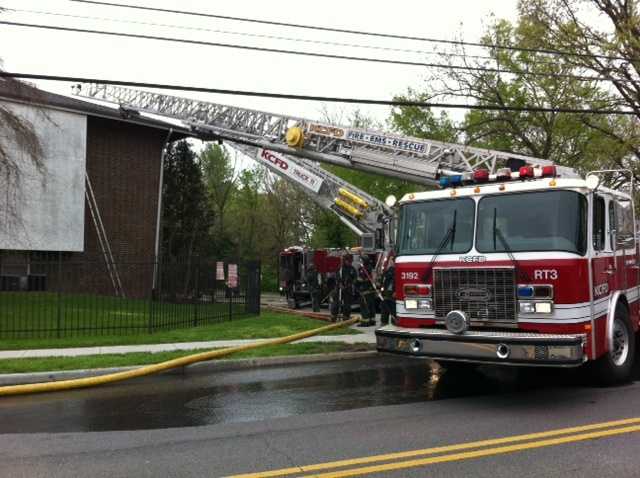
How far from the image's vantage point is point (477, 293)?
6930mm

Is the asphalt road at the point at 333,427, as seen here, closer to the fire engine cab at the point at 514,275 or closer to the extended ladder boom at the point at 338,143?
the fire engine cab at the point at 514,275

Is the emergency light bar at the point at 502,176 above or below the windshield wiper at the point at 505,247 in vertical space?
above

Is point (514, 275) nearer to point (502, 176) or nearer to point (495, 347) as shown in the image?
point (495, 347)

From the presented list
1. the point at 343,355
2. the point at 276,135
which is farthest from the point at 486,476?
the point at 276,135

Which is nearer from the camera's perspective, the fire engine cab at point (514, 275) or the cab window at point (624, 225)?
the fire engine cab at point (514, 275)

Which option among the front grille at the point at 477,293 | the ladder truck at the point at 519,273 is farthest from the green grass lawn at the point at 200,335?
the front grille at the point at 477,293

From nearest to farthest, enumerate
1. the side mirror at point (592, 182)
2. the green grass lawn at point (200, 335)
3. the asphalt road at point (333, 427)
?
the asphalt road at point (333, 427) < the side mirror at point (592, 182) < the green grass lawn at point (200, 335)

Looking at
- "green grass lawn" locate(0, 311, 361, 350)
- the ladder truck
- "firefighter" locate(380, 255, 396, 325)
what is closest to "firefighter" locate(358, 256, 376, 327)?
"firefighter" locate(380, 255, 396, 325)

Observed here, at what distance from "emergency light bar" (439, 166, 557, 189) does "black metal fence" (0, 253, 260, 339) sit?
7082 mm

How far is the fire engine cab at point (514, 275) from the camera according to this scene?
6.50m

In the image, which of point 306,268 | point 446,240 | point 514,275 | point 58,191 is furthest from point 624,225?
point 58,191

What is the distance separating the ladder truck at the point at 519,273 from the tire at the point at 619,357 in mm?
14

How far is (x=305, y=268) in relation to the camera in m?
22.3

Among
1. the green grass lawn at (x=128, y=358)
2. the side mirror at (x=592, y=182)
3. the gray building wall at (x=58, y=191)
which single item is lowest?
the green grass lawn at (x=128, y=358)
